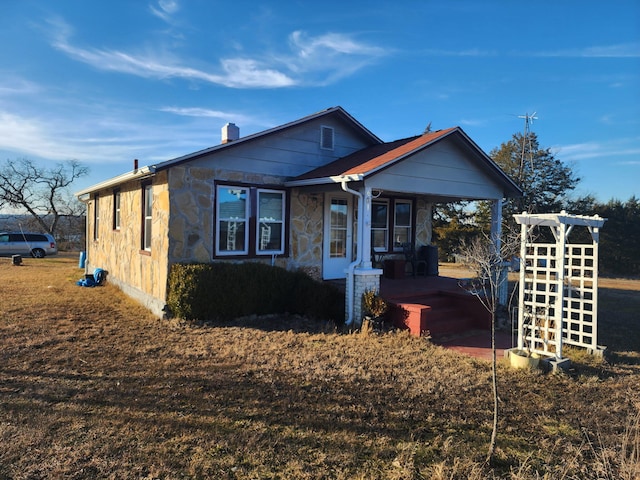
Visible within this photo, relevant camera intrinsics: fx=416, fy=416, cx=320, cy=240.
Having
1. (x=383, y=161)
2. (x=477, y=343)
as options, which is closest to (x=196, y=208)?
(x=383, y=161)

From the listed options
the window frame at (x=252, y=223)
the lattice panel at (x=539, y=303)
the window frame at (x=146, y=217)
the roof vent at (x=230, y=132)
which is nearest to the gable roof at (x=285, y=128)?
the window frame at (x=252, y=223)

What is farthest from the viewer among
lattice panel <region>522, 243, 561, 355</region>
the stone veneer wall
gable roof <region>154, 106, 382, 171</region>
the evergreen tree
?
the evergreen tree

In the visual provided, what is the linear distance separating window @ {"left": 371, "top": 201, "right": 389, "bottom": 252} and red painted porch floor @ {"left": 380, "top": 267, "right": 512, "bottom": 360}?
3.33 ft

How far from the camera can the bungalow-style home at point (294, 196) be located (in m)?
8.26

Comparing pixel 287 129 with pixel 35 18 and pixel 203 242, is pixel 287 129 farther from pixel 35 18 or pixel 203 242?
pixel 35 18

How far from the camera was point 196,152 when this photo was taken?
8.23 m

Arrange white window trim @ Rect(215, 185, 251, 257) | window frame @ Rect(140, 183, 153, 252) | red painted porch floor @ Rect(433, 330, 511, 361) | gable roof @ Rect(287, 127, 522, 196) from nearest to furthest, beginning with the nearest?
1. red painted porch floor @ Rect(433, 330, 511, 361)
2. gable roof @ Rect(287, 127, 522, 196)
3. white window trim @ Rect(215, 185, 251, 257)
4. window frame @ Rect(140, 183, 153, 252)

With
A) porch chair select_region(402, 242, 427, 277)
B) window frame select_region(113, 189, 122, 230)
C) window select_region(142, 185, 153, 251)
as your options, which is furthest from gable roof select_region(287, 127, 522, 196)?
window frame select_region(113, 189, 122, 230)

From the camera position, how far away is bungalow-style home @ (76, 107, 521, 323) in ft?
27.1

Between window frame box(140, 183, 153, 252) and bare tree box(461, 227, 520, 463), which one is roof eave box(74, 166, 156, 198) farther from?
bare tree box(461, 227, 520, 463)

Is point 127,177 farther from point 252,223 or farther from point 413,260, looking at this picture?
point 413,260

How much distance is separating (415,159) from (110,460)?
7.33 meters

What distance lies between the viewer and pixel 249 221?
9211mm

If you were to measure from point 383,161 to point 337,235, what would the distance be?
300cm
